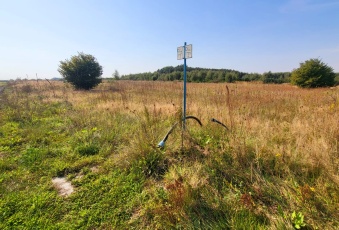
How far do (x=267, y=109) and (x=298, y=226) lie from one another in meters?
4.95

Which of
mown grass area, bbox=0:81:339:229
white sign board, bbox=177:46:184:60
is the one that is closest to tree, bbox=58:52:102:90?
mown grass area, bbox=0:81:339:229

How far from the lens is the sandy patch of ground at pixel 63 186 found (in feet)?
→ 7.50

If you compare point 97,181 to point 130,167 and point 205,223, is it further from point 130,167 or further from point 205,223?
point 205,223

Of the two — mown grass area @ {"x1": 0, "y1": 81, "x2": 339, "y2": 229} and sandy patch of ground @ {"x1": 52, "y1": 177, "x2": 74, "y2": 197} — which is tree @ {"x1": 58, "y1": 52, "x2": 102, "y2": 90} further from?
sandy patch of ground @ {"x1": 52, "y1": 177, "x2": 74, "y2": 197}

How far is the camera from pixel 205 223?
1.69 meters

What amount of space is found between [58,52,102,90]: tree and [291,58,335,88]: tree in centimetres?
1950

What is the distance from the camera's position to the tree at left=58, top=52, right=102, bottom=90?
49.5ft

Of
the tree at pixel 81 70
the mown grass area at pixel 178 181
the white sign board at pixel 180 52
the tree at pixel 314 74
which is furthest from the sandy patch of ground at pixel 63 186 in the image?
the tree at pixel 314 74

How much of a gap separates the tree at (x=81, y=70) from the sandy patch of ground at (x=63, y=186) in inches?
582

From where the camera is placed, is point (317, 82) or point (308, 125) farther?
point (317, 82)

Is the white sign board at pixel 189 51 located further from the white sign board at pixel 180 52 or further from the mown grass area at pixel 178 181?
the mown grass area at pixel 178 181

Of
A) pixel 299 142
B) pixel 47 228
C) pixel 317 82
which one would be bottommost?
pixel 47 228

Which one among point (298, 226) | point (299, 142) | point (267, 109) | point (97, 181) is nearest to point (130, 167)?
point (97, 181)

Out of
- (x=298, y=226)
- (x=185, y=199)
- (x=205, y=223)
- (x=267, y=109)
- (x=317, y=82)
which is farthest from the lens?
(x=317, y=82)
